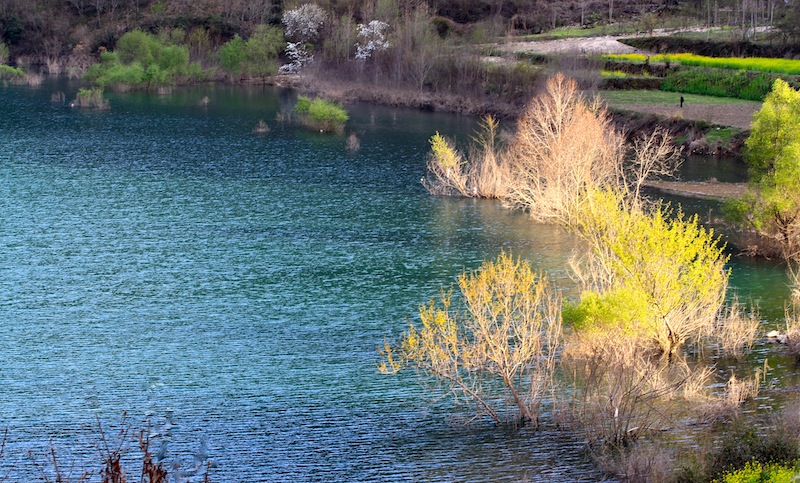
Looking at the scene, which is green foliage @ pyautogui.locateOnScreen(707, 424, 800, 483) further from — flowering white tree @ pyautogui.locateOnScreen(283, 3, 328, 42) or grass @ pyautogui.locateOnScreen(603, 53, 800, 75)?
flowering white tree @ pyautogui.locateOnScreen(283, 3, 328, 42)

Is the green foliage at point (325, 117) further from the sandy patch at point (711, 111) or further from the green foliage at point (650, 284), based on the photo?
the green foliage at point (650, 284)

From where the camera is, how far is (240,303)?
33094 millimetres

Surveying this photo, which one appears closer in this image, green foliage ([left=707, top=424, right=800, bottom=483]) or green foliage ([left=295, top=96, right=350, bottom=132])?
green foliage ([left=707, top=424, right=800, bottom=483])

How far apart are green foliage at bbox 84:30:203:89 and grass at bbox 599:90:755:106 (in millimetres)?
43500

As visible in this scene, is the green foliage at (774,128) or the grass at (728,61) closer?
the green foliage at (774,128)

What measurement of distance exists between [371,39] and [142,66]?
75.9 ft

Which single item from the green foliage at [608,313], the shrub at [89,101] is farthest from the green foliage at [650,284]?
the shrub at [89,101]

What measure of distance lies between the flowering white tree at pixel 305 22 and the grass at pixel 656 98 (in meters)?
46.0

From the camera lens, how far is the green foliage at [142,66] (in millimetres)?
93812

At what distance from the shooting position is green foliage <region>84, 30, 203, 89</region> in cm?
9381

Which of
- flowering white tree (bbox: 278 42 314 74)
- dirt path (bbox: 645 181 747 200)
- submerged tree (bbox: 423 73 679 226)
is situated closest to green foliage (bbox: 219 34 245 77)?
flowering white tree (bbox: 278 42 314 74)

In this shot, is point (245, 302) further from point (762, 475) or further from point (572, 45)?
point (572, 45)

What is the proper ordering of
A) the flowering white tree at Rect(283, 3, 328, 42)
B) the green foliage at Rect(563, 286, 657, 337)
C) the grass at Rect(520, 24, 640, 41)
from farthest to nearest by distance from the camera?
1. the flowering white tree at Rect(283, 3, 328, 42)
2. the grass at Rect(520, 24, 640, 41)
3. the green foliage at Rect(563, 286, 657, 337)

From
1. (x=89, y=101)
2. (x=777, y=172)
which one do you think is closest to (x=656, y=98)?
(x=777, y=172)
